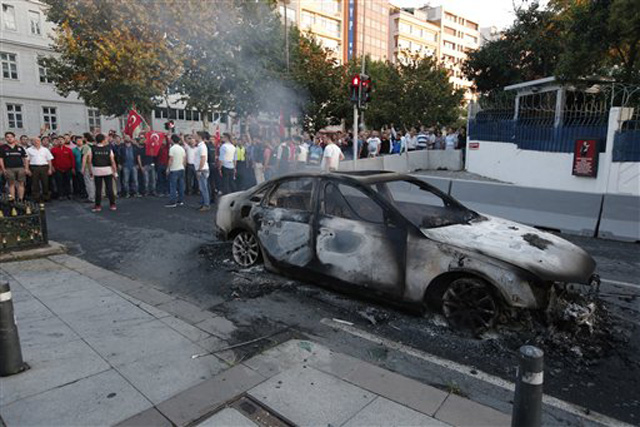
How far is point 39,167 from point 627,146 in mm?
14901

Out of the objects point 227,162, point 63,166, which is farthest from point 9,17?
point 227,162

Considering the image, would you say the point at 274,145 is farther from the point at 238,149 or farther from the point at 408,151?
the point at 408,151

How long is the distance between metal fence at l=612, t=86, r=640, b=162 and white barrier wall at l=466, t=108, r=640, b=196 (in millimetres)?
133

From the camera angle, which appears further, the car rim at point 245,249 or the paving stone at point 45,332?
the car rim at point 245,249

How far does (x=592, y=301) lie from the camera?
13.9 feet

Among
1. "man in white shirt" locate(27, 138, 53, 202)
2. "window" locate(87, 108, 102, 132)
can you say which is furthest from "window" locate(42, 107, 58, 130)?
"man in white shirt" locate(27, 138, 53, 202)

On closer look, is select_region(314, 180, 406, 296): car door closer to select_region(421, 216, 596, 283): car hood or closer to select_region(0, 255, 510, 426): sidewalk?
select_region(421, 216, 596, 283): car hood

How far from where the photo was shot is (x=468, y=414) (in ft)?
8.92

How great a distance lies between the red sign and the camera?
1188 centimetres

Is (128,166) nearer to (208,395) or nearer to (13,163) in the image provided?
(13,163)

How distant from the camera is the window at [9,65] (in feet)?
99.5

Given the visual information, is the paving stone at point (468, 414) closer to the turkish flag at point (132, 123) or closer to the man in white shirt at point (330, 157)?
the man in white shirt at point (330, 157)

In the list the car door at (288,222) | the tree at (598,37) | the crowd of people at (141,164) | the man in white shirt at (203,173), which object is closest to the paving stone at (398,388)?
the car door at (288,222)

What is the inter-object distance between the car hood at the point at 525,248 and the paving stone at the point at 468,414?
4.26ft
